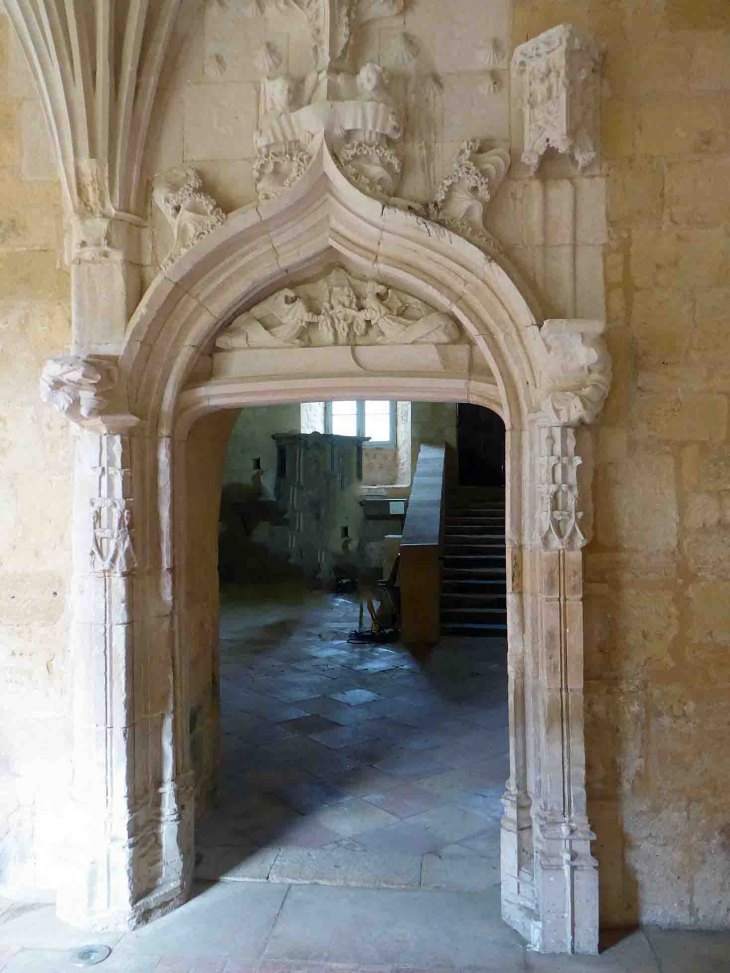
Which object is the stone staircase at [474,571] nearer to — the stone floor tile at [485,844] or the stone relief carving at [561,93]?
the stone floor tile at [485,844]

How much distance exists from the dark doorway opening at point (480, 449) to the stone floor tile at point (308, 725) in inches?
304

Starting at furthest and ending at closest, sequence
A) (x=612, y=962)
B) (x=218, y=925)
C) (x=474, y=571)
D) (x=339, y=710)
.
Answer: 1. (x=474, y=571)
2. (x=339, y=710)
3. (x=218, y=925)
4. (x=612, y=962)

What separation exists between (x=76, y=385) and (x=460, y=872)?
2.53 meters

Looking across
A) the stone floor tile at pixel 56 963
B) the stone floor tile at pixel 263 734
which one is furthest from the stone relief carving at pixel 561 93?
the stone floor tile at pixel 263 734

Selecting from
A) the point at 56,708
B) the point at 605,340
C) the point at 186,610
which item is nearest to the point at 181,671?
the point at 186,610

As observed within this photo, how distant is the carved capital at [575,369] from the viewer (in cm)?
268

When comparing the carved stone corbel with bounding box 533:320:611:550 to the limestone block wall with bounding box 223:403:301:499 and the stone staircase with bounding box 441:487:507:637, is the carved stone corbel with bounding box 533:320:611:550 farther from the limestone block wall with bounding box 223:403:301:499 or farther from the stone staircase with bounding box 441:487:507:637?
the limestone block wall with bounding box 223:403:301:499

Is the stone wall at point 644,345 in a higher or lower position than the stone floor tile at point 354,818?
higher

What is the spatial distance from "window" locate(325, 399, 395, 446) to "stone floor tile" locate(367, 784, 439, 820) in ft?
32.8

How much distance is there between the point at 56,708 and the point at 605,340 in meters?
2.62

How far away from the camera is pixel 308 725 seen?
16.4ft

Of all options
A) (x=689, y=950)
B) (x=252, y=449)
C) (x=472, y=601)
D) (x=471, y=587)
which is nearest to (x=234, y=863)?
(x=689, y=950)

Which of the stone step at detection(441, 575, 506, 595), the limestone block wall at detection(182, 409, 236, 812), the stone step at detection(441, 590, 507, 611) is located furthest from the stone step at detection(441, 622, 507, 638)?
the limestone block wall at detection(182, 409, 236, 812)

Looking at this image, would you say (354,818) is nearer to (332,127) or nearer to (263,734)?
(263,734)
